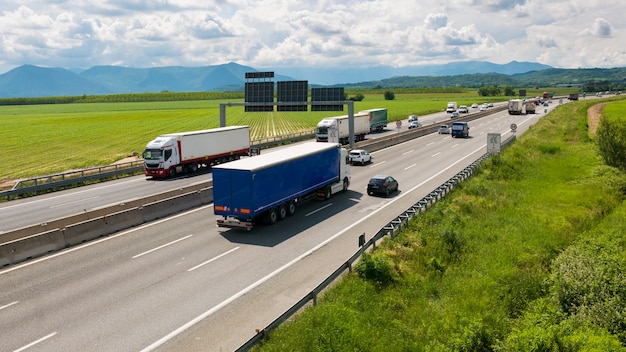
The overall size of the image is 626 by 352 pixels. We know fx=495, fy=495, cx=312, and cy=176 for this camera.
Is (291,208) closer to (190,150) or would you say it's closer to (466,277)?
(466,277)

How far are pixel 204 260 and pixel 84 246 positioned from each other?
6.17 m

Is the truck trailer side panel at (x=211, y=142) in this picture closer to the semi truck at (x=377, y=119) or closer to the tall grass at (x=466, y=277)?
the tall grass at (x=466, y=277)

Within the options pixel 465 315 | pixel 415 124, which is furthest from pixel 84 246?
pixel 415 124

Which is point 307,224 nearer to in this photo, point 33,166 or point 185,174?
point 185,174

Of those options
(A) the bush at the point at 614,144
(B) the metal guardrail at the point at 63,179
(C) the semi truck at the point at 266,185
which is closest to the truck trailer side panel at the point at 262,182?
(C) the semi truck at the point at 266,185

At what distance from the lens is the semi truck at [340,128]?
5972 centimetres

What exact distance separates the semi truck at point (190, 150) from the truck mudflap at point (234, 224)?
→ 17889mm

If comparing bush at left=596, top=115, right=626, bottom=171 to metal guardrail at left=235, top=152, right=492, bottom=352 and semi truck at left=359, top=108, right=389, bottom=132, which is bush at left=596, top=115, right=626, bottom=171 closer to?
metal guardrail at left=235, top=152, right=492, bottom=352

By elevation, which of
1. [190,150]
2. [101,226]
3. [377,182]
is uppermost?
[190,150]

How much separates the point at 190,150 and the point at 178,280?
25307 mm

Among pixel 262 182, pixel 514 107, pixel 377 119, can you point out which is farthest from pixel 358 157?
pixel 514 107

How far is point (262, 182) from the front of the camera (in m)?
23.9

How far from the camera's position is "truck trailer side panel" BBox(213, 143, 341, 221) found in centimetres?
2336

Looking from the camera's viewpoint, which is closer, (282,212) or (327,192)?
(282,212)
